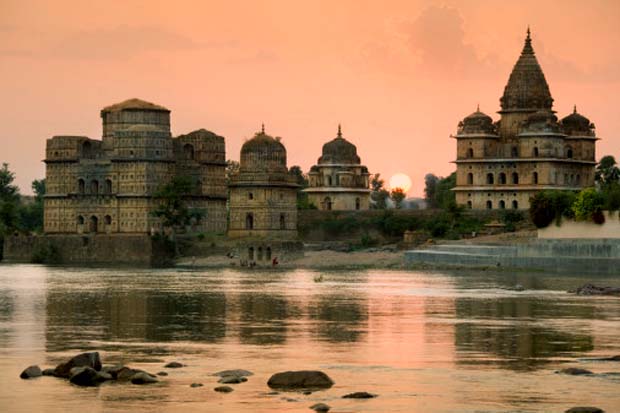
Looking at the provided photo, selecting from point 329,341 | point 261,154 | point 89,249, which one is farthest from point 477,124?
point 329,341

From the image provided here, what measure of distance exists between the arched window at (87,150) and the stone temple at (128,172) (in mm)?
68

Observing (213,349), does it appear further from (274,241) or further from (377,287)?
(274,241)

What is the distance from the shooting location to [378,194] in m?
183

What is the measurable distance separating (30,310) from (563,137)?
66.2 meters

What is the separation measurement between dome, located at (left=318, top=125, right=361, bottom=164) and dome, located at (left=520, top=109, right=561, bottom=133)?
20099mm

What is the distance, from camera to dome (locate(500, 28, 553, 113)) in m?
120

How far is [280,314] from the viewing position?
5656 centimetres

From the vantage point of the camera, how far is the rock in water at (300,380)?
36.0m

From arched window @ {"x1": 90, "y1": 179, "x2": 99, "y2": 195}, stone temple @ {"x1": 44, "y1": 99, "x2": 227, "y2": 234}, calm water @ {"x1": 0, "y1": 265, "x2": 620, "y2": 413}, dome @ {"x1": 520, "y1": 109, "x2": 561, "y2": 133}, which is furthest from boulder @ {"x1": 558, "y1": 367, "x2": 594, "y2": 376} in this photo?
arched window @ {"x1": 90, "y1": 179, "x2": 99, "y2": 195}

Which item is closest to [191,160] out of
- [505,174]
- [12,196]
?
[505,174]

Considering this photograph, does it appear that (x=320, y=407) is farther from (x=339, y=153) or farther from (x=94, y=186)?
(x=339, y=153)

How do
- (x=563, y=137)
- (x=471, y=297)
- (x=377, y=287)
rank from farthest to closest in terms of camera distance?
A: (x=563, y=137)
(x=377, y=287)
(x=471, y=297)

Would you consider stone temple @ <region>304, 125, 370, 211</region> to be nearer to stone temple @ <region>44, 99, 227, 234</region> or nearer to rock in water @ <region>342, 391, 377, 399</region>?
stone temple @ <region>44, 99, 227, 234</region>

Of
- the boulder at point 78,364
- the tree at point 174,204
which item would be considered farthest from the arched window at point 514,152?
the boulder at point 78,364
